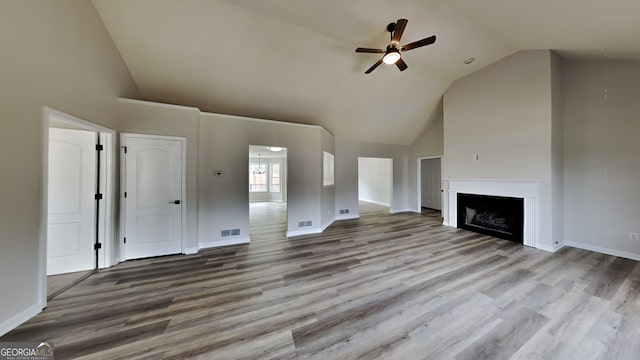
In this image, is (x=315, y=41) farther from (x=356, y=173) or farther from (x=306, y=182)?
(x=356, y=173)

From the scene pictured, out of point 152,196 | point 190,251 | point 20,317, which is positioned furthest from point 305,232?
point 20,317

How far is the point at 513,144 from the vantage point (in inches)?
169

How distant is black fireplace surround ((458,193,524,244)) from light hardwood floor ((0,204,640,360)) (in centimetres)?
80

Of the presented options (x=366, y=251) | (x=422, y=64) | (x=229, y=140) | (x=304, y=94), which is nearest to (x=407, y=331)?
(x=366, y=251)

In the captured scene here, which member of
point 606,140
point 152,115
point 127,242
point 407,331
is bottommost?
point 407,331

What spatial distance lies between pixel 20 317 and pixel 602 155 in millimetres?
8249

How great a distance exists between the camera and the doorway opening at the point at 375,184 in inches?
352

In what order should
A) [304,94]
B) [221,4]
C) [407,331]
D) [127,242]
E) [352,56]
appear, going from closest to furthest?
[407,331] → [221,4] → [127,242] → [352,56] → [304,94]

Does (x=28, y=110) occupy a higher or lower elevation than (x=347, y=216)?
higher

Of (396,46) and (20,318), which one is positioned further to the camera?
(396,46)

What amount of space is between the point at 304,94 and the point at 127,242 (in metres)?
4.23

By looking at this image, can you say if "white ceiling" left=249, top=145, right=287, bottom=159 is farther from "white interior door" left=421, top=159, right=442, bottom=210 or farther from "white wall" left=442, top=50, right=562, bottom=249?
"white wall" left=442, top=50, right=562, bottom=249

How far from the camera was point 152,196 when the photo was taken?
351cm

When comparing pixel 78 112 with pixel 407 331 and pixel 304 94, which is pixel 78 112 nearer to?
pixel 304 94
